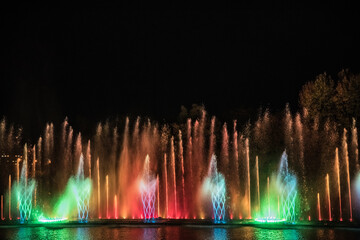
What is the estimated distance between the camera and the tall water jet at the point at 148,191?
38772 mm

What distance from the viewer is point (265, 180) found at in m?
38.3

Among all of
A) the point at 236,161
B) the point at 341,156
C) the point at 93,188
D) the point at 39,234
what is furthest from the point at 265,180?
Answer: the point at 39,234

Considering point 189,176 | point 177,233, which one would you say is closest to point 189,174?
point 189,176

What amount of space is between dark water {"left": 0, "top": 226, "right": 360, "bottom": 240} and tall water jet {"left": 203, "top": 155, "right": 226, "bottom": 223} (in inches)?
297

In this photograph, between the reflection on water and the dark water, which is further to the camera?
the dark water

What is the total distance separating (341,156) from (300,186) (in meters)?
3.71

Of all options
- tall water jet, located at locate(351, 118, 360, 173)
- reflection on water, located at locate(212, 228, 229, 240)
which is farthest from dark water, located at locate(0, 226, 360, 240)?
tall water jet, located at locate(351, 118, 360, 173)

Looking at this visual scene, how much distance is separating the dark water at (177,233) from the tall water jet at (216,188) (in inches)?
297

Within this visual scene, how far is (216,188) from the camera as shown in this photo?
3806 cm

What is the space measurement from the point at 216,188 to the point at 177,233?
12155 millimetres

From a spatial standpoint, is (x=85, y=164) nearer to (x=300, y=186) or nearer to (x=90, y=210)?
(x=90, y=210)

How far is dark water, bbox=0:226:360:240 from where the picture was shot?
2422cm

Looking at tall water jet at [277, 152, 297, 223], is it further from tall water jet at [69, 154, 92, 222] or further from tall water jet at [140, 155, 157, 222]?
tall water jet at [69, 154, 92, 222]

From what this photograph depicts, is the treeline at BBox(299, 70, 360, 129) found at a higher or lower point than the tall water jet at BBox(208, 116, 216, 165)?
higher
